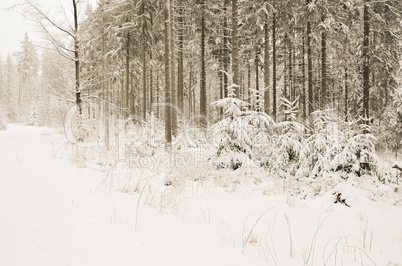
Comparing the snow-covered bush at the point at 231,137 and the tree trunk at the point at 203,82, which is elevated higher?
the tree trunk at the point at 203,82

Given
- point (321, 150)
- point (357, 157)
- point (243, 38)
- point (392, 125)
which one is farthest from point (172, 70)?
point (392, 125)

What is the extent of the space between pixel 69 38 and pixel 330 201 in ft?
39.6

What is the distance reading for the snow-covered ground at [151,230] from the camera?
171cm

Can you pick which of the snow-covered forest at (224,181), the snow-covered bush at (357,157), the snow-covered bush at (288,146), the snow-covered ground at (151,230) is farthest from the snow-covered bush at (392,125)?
the snow-covered ground at (151,230)

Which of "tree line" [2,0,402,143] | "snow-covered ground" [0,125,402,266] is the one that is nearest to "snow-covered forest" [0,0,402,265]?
"snow-covered ground" [0,125,402,266]

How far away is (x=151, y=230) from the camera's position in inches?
88.1

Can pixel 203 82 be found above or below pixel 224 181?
above

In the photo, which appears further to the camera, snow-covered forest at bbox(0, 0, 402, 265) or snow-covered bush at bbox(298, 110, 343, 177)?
snow-covered bush at bbox(298, 110, 343, 177)

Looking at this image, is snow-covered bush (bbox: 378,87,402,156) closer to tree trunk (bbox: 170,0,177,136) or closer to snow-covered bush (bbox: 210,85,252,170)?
snow-covered bush (bbox: 210,85,252,170)

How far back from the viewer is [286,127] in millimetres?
7766

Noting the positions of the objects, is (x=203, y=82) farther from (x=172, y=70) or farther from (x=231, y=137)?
(x=231, y=137)

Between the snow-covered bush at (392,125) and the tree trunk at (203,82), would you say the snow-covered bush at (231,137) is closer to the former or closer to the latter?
the tree trunk at (203,82)

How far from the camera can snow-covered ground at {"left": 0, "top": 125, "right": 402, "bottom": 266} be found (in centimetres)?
171


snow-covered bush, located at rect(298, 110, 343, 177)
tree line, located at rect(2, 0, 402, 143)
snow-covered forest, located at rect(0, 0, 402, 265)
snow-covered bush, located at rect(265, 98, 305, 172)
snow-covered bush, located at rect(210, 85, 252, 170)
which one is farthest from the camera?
tree line, located at rect(2, 0, 402, 143)
